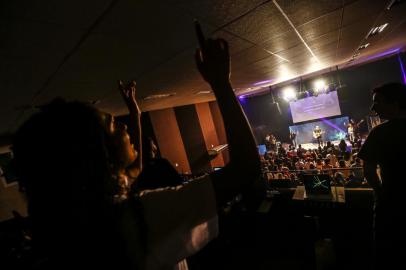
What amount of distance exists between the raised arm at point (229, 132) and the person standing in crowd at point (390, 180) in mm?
1967

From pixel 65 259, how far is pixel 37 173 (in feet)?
0.83

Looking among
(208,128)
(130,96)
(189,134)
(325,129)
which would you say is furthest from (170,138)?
(325,129)

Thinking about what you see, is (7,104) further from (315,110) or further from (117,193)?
(315,110)

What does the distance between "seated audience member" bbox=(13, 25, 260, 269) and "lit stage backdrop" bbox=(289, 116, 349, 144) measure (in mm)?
15182

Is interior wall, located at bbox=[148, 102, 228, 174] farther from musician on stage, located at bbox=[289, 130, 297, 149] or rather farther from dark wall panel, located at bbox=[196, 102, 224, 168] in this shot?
musician on stage, located at bbox=[289, 130, 297, 149]

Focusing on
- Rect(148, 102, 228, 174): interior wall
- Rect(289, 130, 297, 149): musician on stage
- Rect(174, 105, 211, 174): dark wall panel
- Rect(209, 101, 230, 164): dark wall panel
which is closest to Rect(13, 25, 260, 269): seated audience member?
Rect(148, 102, 228, 174): interior wall

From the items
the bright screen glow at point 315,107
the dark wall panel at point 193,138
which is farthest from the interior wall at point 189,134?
the bright screen glow at point 315,107

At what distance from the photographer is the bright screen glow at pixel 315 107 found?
13617 mm

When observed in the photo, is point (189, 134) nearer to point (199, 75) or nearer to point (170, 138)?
point (170, 138)

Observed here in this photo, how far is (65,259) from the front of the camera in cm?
61

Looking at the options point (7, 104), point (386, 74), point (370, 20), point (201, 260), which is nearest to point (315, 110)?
point (386, 74)

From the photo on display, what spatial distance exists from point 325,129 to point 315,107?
1.56 m

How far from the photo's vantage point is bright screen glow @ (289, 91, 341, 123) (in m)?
13.6

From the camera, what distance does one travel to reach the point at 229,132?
724 mm
